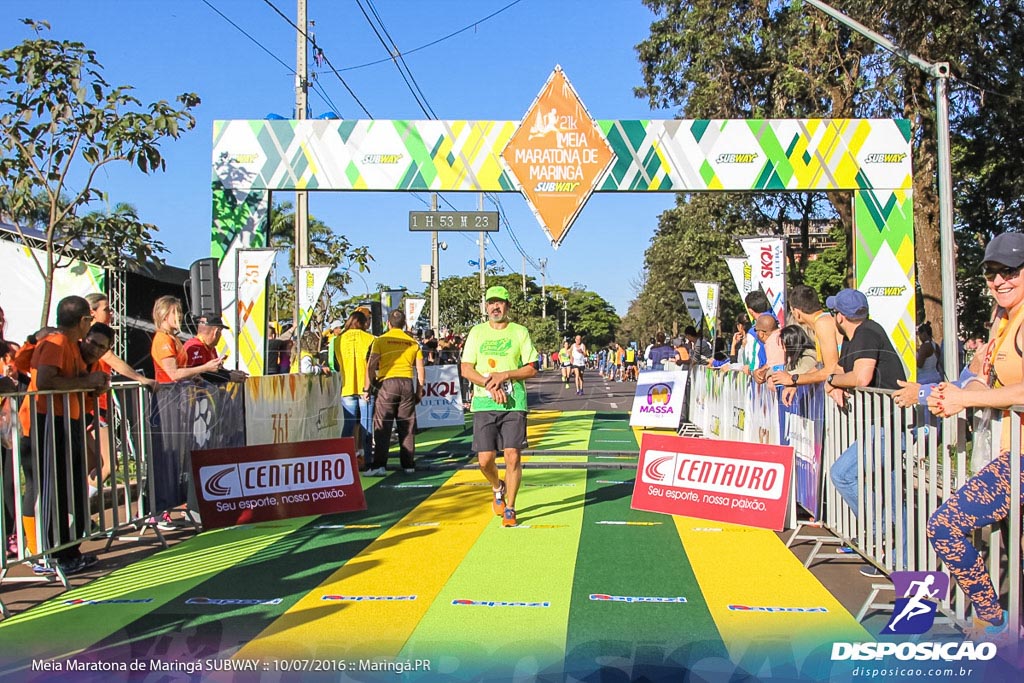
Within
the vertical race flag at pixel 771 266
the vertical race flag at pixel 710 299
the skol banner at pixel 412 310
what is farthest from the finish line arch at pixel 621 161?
the skol banner at pixel 412 310

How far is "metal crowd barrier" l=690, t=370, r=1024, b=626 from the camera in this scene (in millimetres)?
→ 4602

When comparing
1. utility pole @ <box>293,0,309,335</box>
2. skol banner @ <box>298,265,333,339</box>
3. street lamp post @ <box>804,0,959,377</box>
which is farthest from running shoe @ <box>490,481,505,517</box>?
utility pole @ <box>293,0,309,335</box>

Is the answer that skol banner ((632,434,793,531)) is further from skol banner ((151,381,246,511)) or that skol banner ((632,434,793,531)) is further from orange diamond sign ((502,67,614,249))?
orange diamond sign ((502,67,614,249))

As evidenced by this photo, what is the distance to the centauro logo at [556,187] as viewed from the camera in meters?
13.1

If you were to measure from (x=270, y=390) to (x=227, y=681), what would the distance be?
6.39 metres

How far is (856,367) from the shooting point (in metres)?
6.55

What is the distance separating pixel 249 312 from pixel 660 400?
7.41 metres

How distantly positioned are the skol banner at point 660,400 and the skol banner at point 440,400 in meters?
3.55

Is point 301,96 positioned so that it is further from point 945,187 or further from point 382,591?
point 382,591

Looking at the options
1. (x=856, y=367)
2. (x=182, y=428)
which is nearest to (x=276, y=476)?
(x=182, y=428)

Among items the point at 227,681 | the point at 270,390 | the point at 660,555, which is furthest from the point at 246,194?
the point at 227,681

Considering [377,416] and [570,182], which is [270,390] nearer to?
[377,416]

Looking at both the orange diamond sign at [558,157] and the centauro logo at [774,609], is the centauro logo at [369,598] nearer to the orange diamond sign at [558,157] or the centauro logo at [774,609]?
the centauro logo at [774,609]

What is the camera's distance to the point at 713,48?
941 inches
